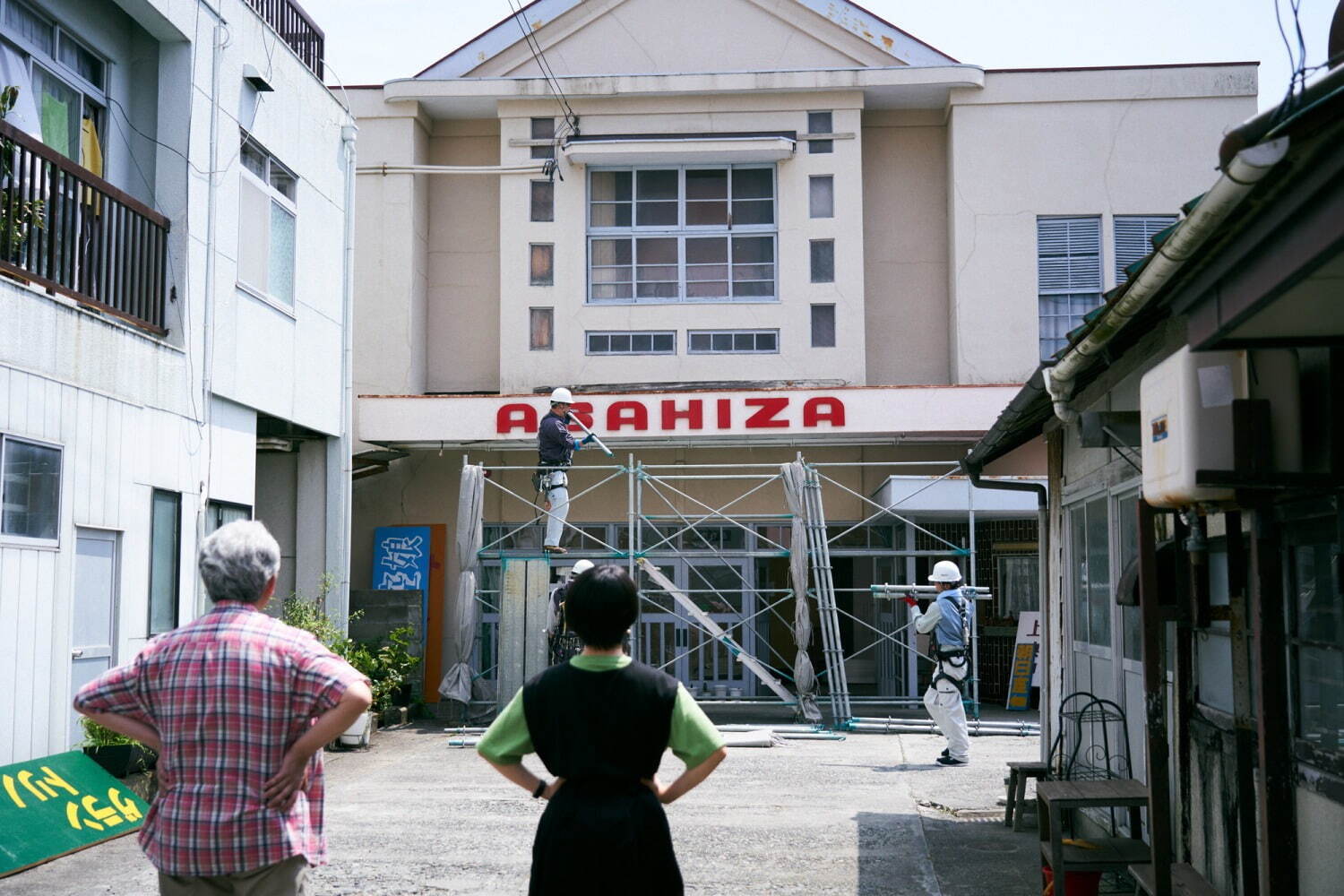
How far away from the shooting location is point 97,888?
7.55 m

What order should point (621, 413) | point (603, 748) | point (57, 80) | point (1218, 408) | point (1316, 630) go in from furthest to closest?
1. point (621, 413)
2. point (57, 80)
3. point (1316, 630)
4. point (1218, 408)
5. point (603, 748)

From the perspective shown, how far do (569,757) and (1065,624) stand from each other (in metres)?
6.36

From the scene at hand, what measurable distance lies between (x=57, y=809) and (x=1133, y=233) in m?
15.2

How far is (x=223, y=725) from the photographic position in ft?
12.0

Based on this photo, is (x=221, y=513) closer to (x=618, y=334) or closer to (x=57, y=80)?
(x=57, y=80)

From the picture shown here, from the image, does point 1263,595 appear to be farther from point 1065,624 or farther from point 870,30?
point 870,30

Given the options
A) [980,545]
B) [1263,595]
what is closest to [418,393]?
[980,545]

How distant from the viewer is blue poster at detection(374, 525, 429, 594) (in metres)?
18.9

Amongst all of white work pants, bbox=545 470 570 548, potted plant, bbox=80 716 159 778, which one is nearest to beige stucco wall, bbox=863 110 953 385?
white work pants, bbox=545 470 570 548

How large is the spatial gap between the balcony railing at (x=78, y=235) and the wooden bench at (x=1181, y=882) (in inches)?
297

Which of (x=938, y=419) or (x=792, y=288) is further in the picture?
(x=792, y=288)

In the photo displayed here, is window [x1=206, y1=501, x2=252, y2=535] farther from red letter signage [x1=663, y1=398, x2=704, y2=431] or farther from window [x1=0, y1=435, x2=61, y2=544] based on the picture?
red letter signage [x1=663, y1=398, x2=704, y2=431]

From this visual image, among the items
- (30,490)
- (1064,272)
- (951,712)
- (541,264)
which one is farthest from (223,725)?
(1064,272)

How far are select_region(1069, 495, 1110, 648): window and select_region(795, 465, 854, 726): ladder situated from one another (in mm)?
6661
